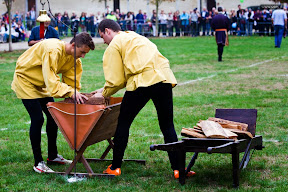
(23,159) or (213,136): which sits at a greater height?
(213,136)

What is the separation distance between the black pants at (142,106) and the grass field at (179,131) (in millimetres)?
392

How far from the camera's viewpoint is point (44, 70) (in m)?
5.59

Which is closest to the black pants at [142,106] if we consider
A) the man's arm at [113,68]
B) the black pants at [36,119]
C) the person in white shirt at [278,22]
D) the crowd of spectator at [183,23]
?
the man's arm at [113,68]

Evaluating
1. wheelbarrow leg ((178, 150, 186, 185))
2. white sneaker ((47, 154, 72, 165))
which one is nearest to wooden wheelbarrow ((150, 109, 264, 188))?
wheelbarrow leg ((178, 150, 186, 185))

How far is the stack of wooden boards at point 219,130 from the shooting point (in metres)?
5.44

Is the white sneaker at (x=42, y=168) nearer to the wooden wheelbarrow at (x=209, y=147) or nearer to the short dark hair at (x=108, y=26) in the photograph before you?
the wooden wheelbarrow at (x=209, y=147)

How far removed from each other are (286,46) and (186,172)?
70.0 ft

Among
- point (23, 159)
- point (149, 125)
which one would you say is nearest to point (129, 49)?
point (23, 159)

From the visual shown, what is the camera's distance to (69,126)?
5.68 m

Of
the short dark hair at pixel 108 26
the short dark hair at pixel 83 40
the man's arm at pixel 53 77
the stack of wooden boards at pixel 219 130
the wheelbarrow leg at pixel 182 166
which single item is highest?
the short dark hair at pixel 108 26

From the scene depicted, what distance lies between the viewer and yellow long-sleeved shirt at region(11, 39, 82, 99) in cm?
557

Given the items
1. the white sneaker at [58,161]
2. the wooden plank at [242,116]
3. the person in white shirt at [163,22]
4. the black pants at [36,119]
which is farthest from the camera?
the person in white shirt at [163,22]

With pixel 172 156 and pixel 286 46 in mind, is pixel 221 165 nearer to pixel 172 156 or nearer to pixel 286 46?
pixel 172 156

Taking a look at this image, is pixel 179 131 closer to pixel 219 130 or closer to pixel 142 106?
pixel 219 130
